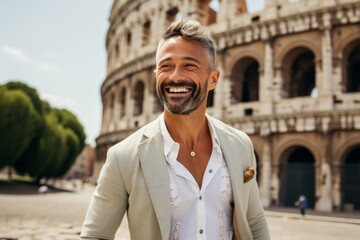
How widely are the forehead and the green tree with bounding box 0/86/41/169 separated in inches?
780

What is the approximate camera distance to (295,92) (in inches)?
598

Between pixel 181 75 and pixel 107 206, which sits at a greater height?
pixel 181 75

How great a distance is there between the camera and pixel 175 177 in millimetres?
1396

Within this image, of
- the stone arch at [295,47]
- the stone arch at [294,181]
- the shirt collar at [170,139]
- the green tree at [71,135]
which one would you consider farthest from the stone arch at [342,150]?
the green tree at [71,135]

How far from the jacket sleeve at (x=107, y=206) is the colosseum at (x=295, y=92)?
1230 cm

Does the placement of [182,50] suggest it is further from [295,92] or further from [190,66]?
[295,92]

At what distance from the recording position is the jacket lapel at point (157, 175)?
1279 millimetres

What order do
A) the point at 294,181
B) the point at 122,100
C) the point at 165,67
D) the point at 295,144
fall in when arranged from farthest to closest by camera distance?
the point at 122,100
the point at 294,181
the point at 295,144
the point at 165,67

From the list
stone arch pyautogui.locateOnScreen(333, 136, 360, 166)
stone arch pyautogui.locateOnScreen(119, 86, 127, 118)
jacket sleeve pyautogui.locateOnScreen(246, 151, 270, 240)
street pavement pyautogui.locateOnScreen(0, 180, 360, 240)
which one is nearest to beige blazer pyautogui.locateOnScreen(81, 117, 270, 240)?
jacket sleeve pyautogui.locateOnScreen(246, 151, 270, 240)

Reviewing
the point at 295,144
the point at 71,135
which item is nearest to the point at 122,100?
the point at 71,135

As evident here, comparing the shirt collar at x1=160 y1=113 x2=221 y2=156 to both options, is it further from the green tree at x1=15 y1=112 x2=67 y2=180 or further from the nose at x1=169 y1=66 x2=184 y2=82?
the green tree at x1=15 y1=112 x2=67 y2=180

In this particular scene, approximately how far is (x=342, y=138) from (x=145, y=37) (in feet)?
40.1

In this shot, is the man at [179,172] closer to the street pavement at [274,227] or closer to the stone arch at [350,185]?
the street pavement at [274,227]

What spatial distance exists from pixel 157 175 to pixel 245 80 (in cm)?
1595
